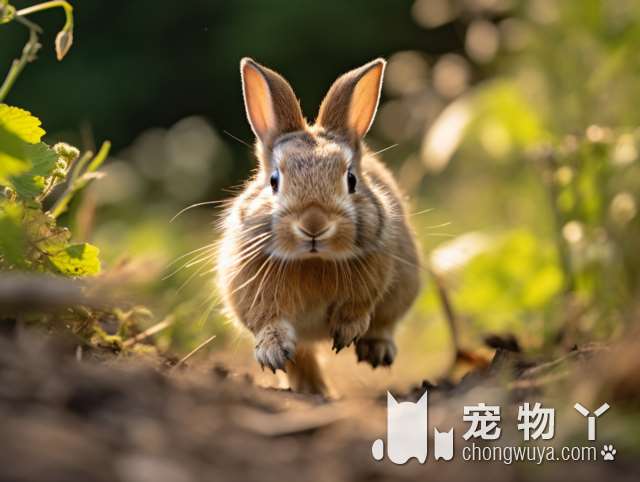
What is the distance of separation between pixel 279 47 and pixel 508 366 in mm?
7881

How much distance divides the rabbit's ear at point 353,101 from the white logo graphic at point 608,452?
235cm

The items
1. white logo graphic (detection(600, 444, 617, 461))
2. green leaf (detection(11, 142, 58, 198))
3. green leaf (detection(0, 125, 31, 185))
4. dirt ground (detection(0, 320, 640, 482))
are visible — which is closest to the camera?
dirt ground (detection(0, 320, 640, 482))

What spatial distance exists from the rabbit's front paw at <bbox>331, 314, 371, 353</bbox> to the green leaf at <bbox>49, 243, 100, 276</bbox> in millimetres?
1097

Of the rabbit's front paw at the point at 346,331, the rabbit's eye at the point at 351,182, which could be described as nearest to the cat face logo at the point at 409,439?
→ the rabbit's front paw at the point at 346,331

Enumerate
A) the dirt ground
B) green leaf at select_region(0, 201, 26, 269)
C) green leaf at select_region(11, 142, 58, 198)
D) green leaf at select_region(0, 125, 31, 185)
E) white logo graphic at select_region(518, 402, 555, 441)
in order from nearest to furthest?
1. the dirt ground
2. white logo graphic at select_region(518, 402, 555, 441)
3. green leaf at select_region(0, 125, 31, 185)
4. green leaf at select_region(0, 201, 26, 269)
5. green leaf at select_region(11, 142, 58, 198)

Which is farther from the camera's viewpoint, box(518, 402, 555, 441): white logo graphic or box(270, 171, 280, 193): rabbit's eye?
box(270, 171, 280, 193): rabbit's eye

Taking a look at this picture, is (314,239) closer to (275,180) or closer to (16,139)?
(275,180)

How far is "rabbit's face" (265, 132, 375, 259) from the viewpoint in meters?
3.50

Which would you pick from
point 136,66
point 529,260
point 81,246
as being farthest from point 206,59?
point 81,246

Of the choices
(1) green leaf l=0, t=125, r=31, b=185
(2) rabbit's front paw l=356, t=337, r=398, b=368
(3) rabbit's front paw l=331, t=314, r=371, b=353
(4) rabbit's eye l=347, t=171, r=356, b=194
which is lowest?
(2) rabbit's front paw l=356, t=337, r=398, b=368

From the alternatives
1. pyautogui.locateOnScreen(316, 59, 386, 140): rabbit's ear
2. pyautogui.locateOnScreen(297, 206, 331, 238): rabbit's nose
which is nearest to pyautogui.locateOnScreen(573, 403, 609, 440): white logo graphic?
Answer: pyautogui.locateOnScreen(297, 206, 331, 238): rabbit's nose

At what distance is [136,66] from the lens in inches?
432

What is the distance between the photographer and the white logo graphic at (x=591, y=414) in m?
2.15

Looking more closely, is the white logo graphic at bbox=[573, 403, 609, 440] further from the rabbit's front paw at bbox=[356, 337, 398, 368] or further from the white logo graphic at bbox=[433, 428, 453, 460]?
the rabbit's front paw at bbox=[356, 337, 398, 368]
